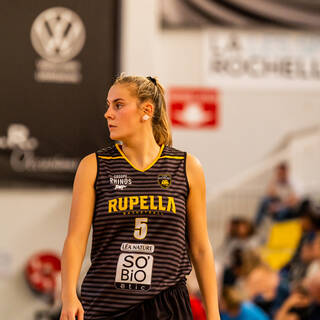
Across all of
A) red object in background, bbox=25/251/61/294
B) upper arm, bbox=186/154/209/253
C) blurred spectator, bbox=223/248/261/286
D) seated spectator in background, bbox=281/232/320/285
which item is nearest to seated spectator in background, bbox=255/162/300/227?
blurred spectator, bbox=223/248/261/286

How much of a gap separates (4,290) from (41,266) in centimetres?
41

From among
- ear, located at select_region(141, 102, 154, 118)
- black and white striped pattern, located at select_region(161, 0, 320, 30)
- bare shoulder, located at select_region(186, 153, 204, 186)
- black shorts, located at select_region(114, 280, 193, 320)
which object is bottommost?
black shorts, located at select_region(114, 280, 193, 320)

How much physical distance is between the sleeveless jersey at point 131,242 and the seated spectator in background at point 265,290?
296cm

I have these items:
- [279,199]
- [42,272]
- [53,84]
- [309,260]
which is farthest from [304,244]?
[53,84]

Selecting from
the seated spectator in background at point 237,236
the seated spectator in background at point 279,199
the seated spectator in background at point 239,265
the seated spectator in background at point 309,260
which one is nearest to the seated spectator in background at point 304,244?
the seated spectator in background at point 309,260

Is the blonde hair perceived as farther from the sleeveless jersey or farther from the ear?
the sleeveless jersey

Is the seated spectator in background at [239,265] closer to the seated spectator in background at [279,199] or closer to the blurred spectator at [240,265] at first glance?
the blurred spectator at [240,265]

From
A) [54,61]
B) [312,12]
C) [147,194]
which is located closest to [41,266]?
[54,61]

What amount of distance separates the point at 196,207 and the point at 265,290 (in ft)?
9.98

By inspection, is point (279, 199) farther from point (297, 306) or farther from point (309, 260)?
point (297, 306)

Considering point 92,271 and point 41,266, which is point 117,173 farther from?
point 41,266

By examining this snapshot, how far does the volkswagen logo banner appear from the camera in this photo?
6066mm

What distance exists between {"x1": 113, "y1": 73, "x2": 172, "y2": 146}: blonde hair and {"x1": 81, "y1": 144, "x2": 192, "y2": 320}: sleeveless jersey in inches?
7.7

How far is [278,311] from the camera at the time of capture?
15.3 feet
